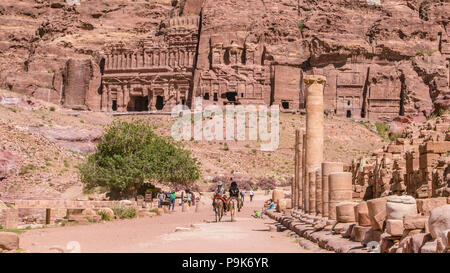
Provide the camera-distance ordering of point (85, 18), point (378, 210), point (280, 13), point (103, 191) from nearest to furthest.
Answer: point (378, 210) → point (103, 191) → point (280, 13) → point (85, 18)

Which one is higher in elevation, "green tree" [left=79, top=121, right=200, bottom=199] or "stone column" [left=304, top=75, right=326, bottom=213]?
"stone column" [left=304, top=75, right=326, bottom=213]

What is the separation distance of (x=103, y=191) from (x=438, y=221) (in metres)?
37.0

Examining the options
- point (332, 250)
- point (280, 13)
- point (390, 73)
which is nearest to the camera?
point (332, 250)

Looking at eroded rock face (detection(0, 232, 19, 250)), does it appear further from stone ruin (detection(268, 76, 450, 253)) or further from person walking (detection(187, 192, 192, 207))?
person walking (detection(187, 192, 192, 207))

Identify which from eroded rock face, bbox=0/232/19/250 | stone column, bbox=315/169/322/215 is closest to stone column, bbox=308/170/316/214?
stone column, bbox=315/169/322/215

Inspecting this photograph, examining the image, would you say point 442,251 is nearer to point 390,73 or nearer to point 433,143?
point 433,143

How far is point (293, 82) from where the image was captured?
78.2 m

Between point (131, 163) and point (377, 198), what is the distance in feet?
88.9

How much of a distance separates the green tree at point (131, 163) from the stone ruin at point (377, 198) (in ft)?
35.5

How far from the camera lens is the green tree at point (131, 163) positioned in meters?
40.3

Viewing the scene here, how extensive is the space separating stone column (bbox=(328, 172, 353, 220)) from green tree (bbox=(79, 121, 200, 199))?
23.3 m

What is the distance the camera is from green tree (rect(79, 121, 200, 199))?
40344 mm

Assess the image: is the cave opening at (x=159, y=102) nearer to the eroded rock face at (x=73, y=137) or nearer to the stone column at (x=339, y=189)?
the eroded rock face at (x=73, y=137)
